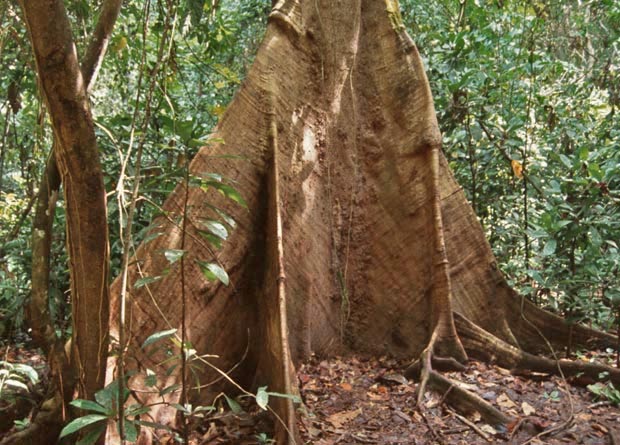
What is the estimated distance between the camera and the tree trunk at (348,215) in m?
3.24

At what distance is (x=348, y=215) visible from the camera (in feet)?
12.7

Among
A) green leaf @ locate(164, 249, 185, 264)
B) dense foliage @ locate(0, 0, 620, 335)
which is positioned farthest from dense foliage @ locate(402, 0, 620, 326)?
green leaf @ locate(164, 249, 185, 264)

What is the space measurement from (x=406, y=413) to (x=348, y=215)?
4.51ft

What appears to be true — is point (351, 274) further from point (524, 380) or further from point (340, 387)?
point (524, 380)

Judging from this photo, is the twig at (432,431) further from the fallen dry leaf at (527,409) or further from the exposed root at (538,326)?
the exposed root at (538,326)

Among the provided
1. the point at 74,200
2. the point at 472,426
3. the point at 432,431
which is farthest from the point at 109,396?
the point at 472,426

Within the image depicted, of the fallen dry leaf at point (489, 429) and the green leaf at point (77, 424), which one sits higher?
the green leaf at point (77, 424)

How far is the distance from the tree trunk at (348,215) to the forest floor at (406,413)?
0.18 meters

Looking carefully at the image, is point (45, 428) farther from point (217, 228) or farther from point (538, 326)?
point (538, 326)

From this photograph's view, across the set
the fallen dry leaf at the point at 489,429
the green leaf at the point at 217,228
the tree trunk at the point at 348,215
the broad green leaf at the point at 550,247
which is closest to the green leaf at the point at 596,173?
the broad green leaf at the point at 550,247

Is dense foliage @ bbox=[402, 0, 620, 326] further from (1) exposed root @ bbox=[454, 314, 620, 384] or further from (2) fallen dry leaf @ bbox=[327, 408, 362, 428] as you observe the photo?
(2) fallen dry leaf @ bbox=[327, 408, 362, 428]

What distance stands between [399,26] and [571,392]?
2724 millimetres

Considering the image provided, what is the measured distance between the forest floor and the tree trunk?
0.58 feet

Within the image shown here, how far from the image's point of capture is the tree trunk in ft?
10.6
